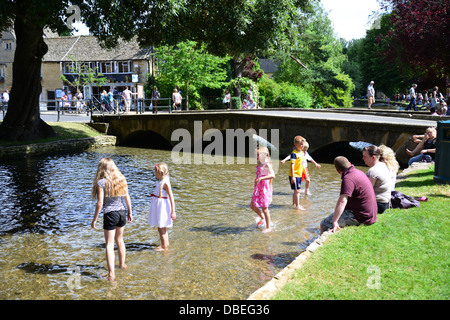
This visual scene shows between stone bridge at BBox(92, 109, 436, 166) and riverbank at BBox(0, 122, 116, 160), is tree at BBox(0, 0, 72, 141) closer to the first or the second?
riverbank at BBox(0, 122, 116, 160)

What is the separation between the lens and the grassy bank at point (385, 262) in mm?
5234

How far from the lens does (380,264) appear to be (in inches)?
237

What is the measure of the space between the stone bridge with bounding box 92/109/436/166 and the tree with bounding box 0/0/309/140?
148 inches

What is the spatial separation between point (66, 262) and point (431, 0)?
28.0m

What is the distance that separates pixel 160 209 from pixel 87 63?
55218 mm

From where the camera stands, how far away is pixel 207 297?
6535mm

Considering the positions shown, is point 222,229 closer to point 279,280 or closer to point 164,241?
point 164,241

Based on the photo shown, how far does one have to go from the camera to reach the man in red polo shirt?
7.20 m

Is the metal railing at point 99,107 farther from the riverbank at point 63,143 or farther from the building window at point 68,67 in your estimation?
the building window at point 68,67

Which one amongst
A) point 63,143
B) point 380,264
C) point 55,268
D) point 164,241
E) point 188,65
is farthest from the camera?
point 188,65

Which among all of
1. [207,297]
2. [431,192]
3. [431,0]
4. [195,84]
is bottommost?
[207,297]

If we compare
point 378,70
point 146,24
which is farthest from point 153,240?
point 378,70

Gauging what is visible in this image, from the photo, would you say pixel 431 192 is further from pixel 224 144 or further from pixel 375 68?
pixel 375 68
